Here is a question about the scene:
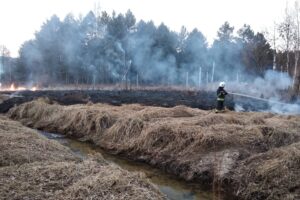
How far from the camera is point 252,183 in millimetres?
7207

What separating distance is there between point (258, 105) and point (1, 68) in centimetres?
4490

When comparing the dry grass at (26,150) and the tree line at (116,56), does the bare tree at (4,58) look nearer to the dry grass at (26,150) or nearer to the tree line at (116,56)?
the tree line at (116,56)

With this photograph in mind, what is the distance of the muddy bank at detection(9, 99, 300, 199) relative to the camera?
284 inches

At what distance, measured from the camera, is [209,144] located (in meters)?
9.44

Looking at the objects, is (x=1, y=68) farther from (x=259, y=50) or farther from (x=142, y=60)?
(x=259, y=50)

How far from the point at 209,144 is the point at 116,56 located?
33454 mm

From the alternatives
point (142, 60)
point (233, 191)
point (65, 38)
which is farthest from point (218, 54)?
point (233, 191)

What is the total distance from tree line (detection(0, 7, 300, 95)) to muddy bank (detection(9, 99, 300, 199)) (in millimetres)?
26689

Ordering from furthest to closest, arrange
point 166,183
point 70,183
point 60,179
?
point 166,183, point 60,179, point 70,183

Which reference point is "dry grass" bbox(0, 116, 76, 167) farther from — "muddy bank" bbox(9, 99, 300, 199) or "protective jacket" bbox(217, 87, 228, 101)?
"protective jacket" bbox(217, 87, 228, 101)

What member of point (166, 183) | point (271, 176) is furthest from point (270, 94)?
point (271, 176)

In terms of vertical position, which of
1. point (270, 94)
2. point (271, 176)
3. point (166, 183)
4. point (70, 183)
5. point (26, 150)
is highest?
point (270, 94)

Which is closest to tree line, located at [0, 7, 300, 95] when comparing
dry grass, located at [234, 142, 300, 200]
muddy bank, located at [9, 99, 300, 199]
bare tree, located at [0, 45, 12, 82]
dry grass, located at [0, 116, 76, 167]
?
bare tree, located at [0, 45, 12, 82]

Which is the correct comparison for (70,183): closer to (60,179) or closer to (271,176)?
(60,179)
